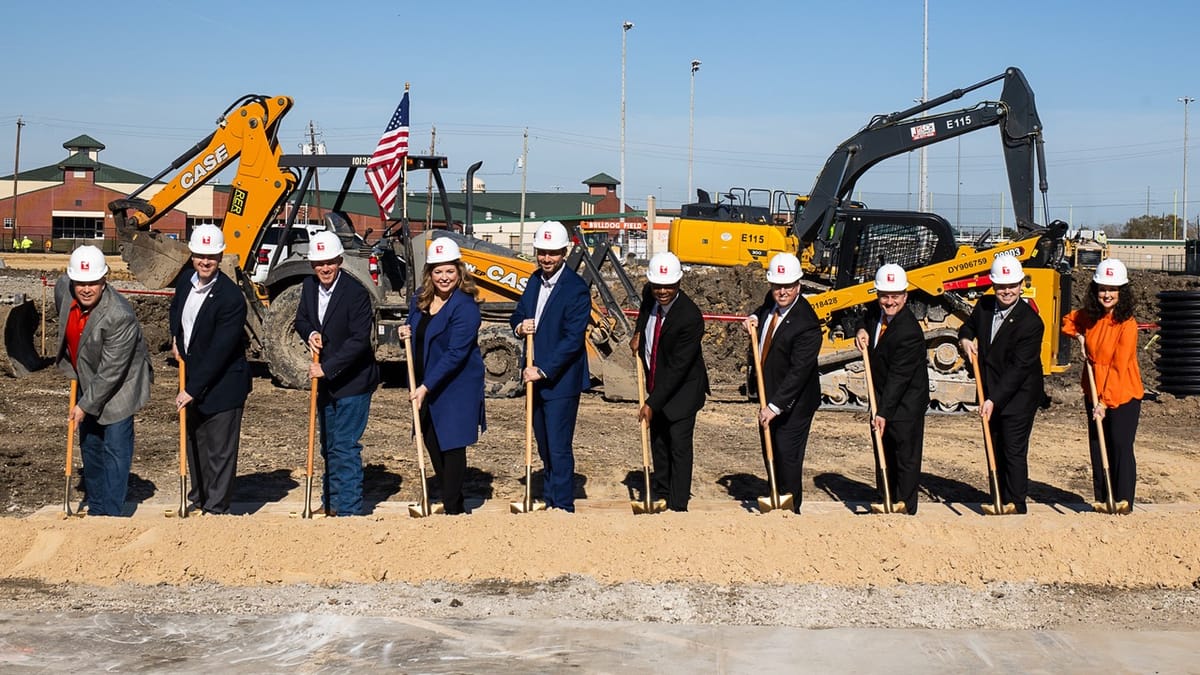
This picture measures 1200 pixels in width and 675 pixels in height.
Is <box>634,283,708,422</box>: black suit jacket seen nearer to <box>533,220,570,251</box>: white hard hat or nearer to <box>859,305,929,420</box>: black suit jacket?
<box>533,220,570,251</box>: white hard hat

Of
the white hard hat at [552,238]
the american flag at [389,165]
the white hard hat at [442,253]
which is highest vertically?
the american flag at [389,165]

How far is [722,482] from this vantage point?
9875 mm

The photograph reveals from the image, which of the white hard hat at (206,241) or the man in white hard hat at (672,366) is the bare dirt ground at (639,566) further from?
the white hard hat at (206,241)

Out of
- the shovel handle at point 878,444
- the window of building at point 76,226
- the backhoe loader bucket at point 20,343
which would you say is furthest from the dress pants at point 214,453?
the window of building at point 76,226

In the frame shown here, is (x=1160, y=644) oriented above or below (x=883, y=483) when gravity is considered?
below

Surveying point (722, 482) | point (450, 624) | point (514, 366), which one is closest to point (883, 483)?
point (722, 482)

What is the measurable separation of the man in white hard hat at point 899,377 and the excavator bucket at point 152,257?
9.89 metres

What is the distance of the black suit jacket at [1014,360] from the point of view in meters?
7.73

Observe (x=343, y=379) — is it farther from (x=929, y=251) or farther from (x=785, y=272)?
(x=929, y=251)

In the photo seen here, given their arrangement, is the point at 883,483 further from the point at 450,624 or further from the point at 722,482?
the point at 450,624

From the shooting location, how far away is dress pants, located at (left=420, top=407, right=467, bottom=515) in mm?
7492

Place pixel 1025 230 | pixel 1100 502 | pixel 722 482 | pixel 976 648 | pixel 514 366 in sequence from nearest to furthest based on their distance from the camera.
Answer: pixel 976 648 < pixel 1100 502 < pixel 722 482 < pixel 514 366 < pixel 1025 230

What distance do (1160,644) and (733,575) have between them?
2.09 meters

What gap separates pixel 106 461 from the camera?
24.0ft
